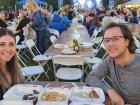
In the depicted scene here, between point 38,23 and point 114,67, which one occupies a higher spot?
point 114,67

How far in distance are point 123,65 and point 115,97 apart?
310 millimetres

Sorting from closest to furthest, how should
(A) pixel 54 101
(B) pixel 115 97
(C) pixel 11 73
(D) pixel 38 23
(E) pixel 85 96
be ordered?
(A) pixel 54 101 < (E) pixel 85 96 < (B) pixel 115 97 < (C) pixel 11 73 < (D) pixel 38 23

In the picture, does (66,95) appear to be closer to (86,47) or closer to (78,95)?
(78,95)

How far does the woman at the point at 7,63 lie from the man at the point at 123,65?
2.56ft

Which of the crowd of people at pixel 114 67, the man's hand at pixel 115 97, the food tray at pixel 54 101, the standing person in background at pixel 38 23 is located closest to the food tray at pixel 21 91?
the food tray at pixel 54 101

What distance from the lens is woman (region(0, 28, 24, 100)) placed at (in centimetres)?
295

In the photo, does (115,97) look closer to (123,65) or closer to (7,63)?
(123,65)

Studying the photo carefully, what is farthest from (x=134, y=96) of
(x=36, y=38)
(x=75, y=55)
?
(x=36, y=38)

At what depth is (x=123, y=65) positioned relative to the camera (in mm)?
2719

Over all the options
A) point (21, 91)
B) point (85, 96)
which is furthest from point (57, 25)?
point (85, 96)

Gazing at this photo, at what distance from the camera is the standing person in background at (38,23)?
368 inches

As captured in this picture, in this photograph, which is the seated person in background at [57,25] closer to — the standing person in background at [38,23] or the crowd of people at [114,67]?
the standing person in background at [38,23]

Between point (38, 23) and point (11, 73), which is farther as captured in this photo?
point (38, 23)

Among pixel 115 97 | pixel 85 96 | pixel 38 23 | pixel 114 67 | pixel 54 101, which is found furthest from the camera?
pixel 38 23
